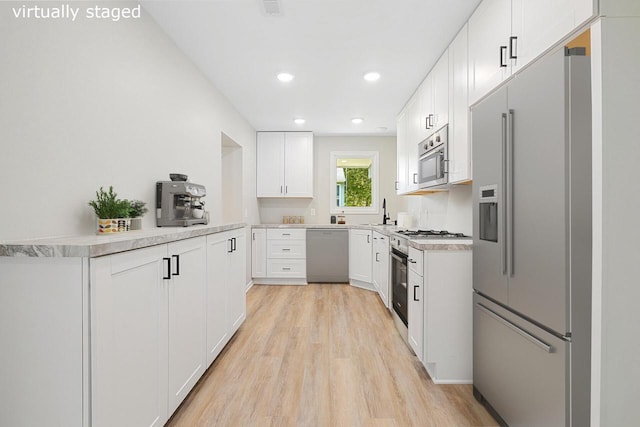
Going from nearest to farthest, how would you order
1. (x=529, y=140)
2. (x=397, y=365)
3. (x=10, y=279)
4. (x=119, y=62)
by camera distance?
(x=10, y=279) < (x=529, y=140) < (x=119, y=62) < (x=397, y=365)

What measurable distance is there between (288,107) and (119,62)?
98.6 inches

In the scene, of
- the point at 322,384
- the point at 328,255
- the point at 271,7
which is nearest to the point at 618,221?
the point at 322,384

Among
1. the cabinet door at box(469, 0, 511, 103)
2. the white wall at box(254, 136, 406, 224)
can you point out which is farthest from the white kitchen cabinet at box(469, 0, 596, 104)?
the white wall at box(254, 136, 406, 224)

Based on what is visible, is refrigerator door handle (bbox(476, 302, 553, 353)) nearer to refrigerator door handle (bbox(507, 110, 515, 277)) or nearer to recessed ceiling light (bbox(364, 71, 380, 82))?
refrigerator door handle (bbox(507, 110, 515, 277))

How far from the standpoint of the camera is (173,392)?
1.75m

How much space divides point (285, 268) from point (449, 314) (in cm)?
339

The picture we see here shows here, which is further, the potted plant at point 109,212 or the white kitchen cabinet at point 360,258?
the white kitchen cabinet at point 360,258

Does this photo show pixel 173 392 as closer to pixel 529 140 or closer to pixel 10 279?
pixel 10 279

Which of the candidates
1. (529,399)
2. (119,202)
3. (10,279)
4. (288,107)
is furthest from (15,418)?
Answer: (288,107)

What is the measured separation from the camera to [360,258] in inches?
199

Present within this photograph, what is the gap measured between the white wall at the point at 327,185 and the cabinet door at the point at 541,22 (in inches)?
168

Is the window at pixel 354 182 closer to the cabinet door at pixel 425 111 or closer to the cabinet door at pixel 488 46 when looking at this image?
the cabinet door at pixel 425 111

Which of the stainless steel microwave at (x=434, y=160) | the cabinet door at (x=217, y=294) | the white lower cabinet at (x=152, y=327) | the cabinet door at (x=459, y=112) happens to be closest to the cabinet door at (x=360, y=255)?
the stainless steel microwave at (x=434, y=160)

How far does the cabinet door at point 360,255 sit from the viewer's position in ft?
16.0
